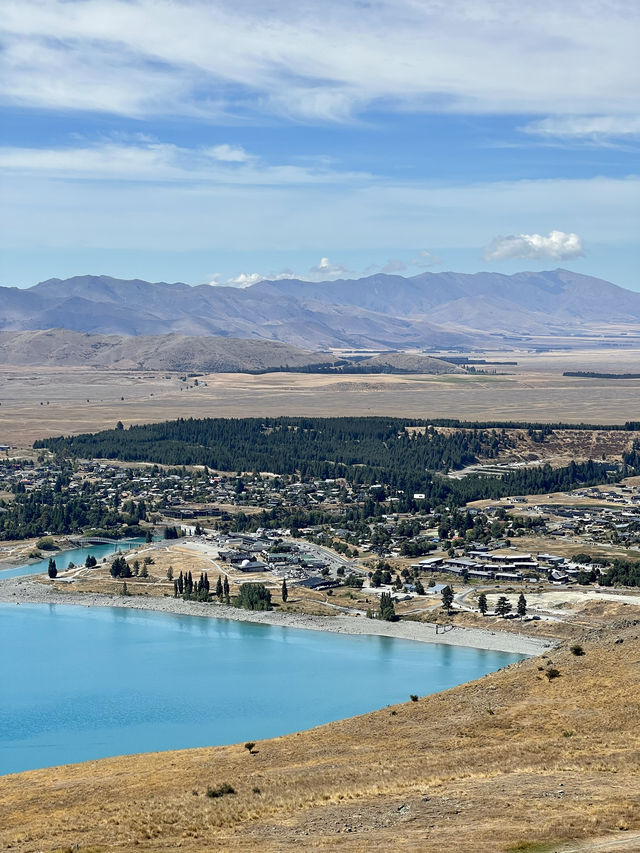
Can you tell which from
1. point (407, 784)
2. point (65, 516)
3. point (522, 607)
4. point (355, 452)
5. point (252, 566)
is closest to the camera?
point (407, 784)

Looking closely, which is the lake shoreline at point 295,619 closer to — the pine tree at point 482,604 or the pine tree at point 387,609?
the pine tree at point 387,609

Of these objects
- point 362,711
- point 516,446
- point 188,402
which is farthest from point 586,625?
point 188,402

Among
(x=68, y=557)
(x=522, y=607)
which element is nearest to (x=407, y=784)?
(x=522, y=607)

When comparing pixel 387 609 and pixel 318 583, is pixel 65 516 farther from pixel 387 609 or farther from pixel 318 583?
pixel 387 609

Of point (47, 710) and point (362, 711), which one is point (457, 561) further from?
point (47, 710)

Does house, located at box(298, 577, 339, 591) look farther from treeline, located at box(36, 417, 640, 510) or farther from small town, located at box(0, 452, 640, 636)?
treeline, located at box(36, 417, 640, 510)
